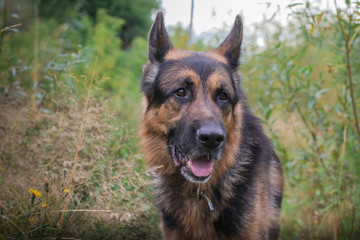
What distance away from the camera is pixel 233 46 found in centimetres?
361

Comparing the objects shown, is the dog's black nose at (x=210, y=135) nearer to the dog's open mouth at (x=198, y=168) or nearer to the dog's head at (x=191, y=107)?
the dog's head at (x=191, y=107)

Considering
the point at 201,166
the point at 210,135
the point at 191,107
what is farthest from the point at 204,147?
the point at 191,107

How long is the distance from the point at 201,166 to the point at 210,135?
0.43 metres

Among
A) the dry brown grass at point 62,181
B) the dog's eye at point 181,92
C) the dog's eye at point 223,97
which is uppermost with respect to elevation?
the dog's eye at point 181,92

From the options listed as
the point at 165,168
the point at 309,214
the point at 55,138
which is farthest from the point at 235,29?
the point at 309,214

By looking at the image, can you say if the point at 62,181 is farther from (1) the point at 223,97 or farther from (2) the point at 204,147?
(1) the point at 223,97

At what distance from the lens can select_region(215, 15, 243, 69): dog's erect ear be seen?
3.52 metres

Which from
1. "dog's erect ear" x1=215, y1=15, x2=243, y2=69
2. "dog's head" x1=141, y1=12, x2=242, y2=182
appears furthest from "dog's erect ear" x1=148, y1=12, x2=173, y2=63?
"dog's erect ear" x1=215, y1=15, x2=243, y2=69

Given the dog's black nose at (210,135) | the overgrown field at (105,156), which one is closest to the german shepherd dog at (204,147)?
the dog's black nose at (210,135)

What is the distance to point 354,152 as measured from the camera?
421 centimetres

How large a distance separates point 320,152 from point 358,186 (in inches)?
29.5

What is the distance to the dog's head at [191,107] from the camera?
2803 millimetres

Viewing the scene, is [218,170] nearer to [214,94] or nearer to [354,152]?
[214,94]

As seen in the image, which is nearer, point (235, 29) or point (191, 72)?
point (191, 72)
